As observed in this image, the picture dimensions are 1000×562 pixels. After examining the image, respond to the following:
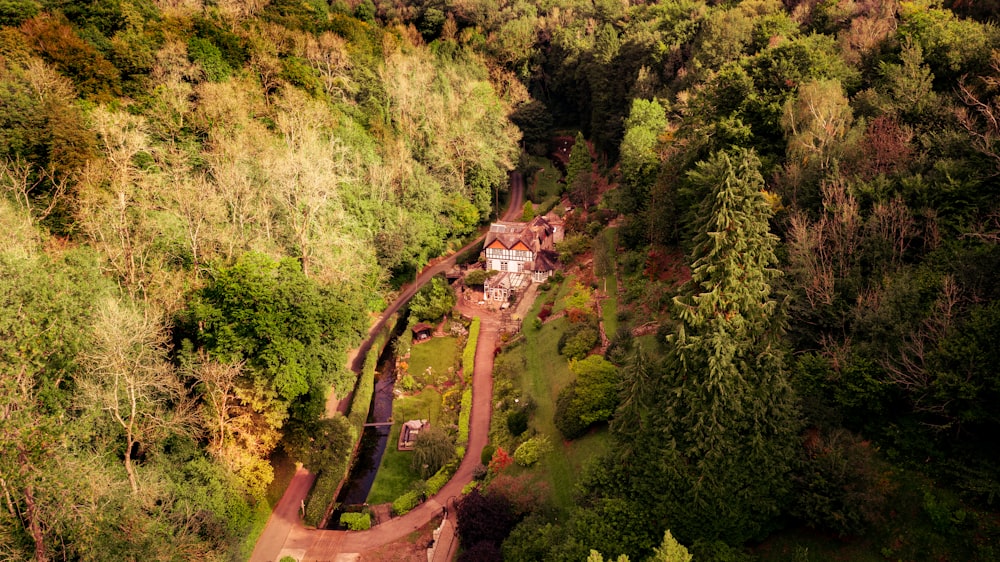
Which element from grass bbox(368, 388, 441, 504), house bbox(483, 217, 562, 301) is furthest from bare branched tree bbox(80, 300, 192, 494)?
house bbox(483, 217, 562, 301)

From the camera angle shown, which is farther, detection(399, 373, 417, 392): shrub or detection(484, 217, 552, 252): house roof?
detection(484, 217, 552, 252): house roof

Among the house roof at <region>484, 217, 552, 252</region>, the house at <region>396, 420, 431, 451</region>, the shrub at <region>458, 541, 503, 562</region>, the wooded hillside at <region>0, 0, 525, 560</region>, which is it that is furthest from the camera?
the house roof at <region>484, 217, 552, 252</region>

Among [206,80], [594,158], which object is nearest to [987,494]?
[206,80]

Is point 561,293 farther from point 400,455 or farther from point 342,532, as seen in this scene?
point 342,532

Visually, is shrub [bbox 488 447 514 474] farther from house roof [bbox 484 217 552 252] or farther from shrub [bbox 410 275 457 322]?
house roof [bbox 484 217 552 252]

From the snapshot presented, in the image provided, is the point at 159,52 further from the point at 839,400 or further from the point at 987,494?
the point at 987,494
